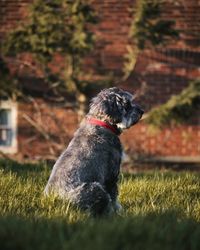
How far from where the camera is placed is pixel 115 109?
639 cm

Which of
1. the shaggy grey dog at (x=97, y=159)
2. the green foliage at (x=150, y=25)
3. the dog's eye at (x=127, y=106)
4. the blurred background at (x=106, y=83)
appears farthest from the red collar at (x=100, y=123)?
the blurred background at (x=106, y=83)

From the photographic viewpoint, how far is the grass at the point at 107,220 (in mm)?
4383

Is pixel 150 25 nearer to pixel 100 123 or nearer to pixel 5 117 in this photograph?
pixel 5 117

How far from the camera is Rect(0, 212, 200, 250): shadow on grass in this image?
432 cm

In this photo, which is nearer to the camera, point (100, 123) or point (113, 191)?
point (113, 191)

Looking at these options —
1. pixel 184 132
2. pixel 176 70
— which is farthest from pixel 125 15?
pixel 184 132

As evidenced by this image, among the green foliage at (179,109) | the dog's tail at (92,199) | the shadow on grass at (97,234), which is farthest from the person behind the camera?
the green foliage at (179,109)

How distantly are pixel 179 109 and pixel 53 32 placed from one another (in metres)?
3.12

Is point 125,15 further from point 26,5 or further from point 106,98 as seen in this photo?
point 106,98

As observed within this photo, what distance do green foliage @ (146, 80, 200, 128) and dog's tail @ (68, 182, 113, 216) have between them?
773 cm

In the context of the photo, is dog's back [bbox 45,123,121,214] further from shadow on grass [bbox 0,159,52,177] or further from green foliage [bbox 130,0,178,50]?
green foliage [bbox 130,0,178,50]

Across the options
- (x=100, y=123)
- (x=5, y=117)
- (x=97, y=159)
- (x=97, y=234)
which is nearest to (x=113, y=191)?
(x=97, y=159)

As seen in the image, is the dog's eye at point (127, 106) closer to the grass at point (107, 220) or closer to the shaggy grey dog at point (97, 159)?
the shaggy grey dog at point (97, 159)

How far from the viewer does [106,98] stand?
6438mm
